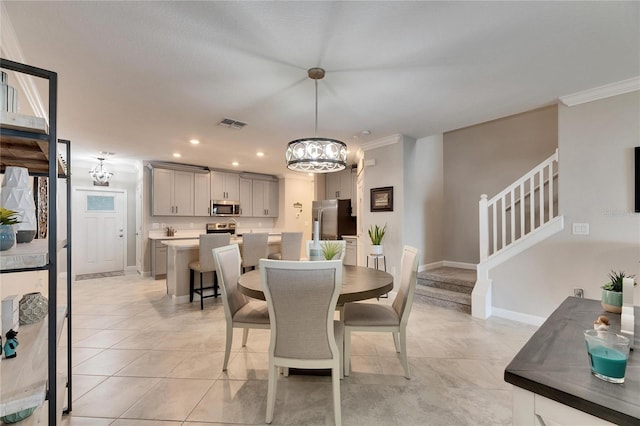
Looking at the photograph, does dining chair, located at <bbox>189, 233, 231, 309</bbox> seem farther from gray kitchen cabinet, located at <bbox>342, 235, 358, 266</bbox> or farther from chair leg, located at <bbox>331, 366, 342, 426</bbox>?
chair leg, located at <bbox>331, 366, 342, 426</bbox>

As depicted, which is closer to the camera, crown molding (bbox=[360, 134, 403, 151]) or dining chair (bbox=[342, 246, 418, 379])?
dining chair (bbox=[342, 246, 418, 379])

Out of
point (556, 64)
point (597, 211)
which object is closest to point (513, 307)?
point (597, 211)

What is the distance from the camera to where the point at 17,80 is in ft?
7.34

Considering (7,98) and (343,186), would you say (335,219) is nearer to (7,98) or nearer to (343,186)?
(343,186)

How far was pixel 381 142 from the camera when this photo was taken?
14.4 feet

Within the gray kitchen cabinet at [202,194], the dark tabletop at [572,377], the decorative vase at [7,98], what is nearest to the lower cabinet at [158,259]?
the gray kitchen cabinet at [202,194]

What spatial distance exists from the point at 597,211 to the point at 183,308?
16.0 feet

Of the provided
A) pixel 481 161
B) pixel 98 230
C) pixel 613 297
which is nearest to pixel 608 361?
pixel 613 297

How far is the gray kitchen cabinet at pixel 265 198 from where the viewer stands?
287 inches

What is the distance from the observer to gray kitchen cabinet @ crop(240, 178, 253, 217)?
705cm

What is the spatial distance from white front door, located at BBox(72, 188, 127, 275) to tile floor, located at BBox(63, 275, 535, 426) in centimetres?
350

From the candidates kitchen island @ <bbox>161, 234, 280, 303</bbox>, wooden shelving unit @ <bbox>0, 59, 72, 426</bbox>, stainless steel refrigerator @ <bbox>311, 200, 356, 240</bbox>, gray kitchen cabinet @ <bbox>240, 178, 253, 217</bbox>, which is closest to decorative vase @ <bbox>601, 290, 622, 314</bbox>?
wooden shelving unit @ <bbox>0, 59, 72, 426</bbox>

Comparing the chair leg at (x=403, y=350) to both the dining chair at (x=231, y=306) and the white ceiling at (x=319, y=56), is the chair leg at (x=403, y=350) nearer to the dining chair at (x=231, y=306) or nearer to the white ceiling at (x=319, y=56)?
the dining chair at (x=231, y=306)

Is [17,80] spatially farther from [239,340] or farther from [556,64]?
[556,64]
